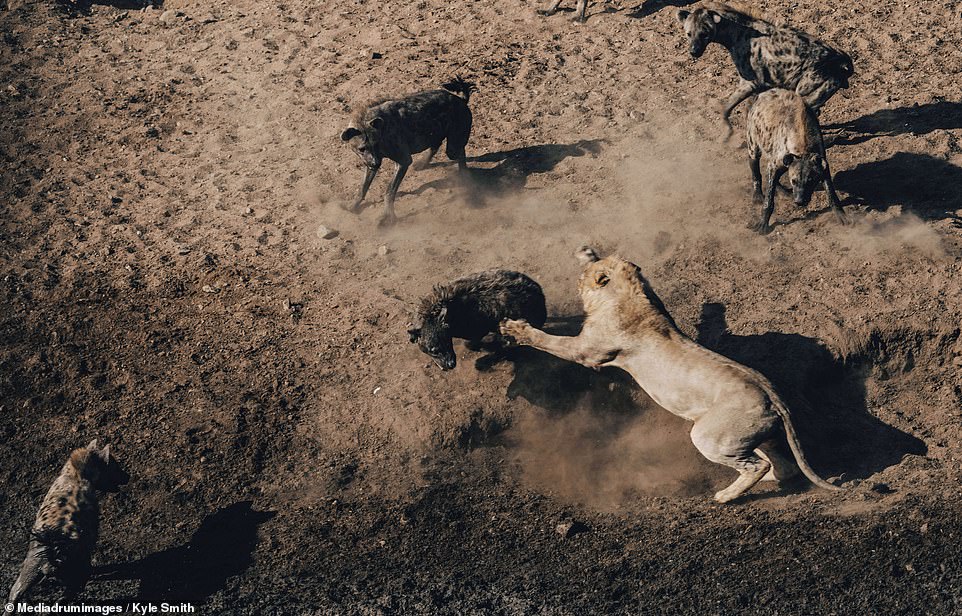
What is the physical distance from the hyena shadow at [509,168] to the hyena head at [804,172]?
2578mm

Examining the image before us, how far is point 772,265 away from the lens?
29.7 ft

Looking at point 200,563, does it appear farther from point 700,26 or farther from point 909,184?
point 909,184

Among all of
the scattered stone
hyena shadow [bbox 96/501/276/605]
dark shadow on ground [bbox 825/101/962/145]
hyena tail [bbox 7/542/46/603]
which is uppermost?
dark shadow on ground [bbox 825/101/962/145]

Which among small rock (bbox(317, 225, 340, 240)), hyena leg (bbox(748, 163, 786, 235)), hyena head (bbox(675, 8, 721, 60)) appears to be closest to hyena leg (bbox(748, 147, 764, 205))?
hyena leg (bbox(748, 163, 786, 235))

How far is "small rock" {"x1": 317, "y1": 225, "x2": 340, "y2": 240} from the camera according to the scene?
972 cm

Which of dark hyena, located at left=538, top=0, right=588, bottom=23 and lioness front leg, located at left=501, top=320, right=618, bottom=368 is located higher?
dark hyena, located at left=538, top=0, right=588, bottom=23

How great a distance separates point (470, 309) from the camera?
7.81m

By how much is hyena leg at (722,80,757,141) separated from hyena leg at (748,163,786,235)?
1.68 m

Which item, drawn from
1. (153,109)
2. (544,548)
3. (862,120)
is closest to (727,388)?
(544,548)

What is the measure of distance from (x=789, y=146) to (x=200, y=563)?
271 inches

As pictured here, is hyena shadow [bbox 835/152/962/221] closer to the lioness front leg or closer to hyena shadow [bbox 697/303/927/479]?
hyena shadow [bbox 697/303/927/479]

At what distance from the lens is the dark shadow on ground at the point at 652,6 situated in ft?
41.5

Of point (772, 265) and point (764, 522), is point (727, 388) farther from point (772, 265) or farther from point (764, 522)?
point (772, 265)

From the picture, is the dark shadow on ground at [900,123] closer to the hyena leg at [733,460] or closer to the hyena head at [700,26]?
the hyena head at [700,26]
